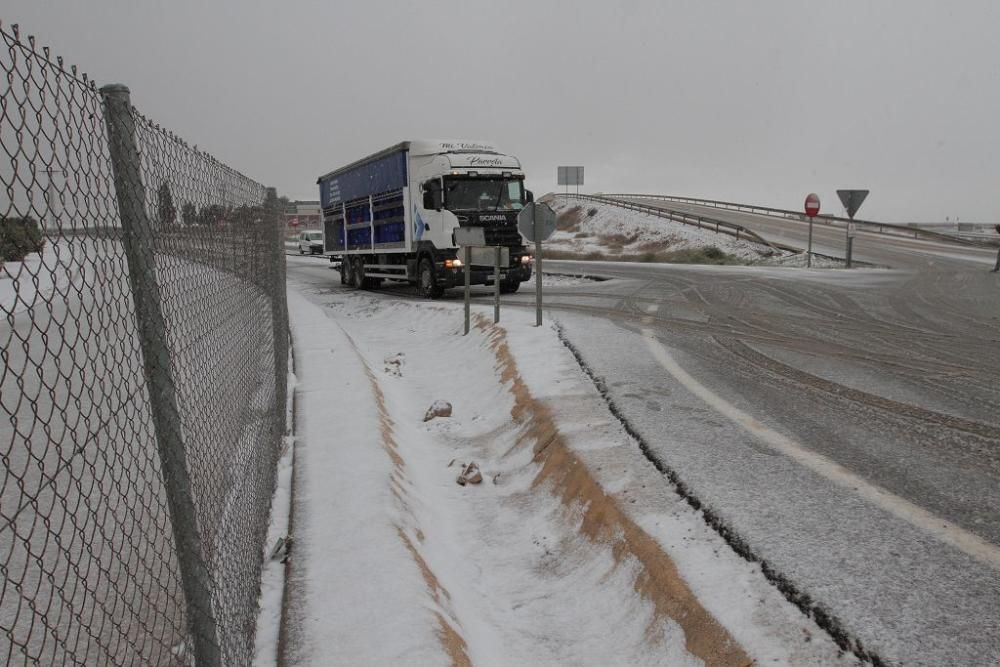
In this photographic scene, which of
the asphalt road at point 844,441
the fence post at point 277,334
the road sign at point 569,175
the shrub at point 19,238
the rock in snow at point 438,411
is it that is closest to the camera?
the shrub at point 19,238

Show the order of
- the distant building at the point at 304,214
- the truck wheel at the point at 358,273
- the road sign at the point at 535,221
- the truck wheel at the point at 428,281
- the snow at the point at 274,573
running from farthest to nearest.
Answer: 1. the distant building at the point at 304,214
2. the truck wheel at the point at 358,273
3. the truck wheel at the point at 428,281
4. the road sign at the point at 535,221
5. the snow at the point at 274,573

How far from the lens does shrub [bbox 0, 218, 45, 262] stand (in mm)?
1363

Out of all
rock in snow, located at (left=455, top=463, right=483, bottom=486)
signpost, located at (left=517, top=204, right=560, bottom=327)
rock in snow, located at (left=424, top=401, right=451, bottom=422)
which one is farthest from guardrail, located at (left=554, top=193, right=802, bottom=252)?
rock in snow, located at (left=455, top=463, right=483, bottom=486)

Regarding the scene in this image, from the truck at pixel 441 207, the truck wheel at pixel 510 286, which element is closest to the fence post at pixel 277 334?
the truck at pixel 441 207

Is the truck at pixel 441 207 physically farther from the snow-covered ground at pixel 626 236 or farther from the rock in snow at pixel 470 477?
the snow-covered ground at pixel 626 236

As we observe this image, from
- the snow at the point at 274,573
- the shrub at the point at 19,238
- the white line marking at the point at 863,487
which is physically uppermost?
the shrub at the point at 19,238

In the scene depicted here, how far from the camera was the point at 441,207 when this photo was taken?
15.8 metres

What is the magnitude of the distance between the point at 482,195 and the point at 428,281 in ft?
8.40

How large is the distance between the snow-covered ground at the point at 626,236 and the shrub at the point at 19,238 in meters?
25.5

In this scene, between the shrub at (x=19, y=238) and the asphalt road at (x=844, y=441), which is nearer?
the shrub at (x=19, y=238)

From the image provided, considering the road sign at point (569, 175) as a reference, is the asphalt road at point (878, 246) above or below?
below

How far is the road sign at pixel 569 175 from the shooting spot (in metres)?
67.2

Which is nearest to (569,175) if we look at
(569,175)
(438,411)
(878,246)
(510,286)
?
(569,175)

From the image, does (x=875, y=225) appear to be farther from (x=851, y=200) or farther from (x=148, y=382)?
(x=148, y=382)
